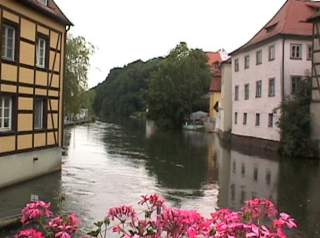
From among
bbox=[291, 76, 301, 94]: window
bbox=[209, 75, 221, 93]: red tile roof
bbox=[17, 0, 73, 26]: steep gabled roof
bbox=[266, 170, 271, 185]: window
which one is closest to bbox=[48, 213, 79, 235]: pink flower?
bbox=[17, 0, 73, 26]: steep gabled roof

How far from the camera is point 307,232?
12.8m

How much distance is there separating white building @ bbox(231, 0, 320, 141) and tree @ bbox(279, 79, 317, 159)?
238 cm

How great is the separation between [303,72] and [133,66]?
105505 mm

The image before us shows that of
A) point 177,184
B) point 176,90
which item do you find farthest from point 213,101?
point 177,184

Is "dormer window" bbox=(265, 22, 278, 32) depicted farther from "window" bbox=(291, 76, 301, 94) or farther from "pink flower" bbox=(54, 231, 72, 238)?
"pink flower" bbox=(54, 231, 72, 238)

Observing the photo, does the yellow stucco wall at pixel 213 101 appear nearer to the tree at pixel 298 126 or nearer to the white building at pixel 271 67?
the white building at pixel 271 67

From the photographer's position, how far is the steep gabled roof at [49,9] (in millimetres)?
18447

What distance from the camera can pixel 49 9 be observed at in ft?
67.5

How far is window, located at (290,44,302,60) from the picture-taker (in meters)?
37.2

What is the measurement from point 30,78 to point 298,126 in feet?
61.8

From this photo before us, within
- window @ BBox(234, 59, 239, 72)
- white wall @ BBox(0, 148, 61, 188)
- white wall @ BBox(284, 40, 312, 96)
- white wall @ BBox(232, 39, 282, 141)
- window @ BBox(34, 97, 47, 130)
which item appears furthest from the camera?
window @ BBox(234, 59, 239, 72)

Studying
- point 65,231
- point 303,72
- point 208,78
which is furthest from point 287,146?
point 208,78

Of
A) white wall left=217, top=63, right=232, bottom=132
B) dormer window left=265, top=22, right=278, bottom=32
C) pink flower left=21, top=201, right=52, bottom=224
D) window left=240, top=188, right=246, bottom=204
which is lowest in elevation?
window left=240, top=188, right=246, bottom=204

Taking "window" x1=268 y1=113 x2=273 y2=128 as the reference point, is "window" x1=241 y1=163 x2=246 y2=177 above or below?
below
